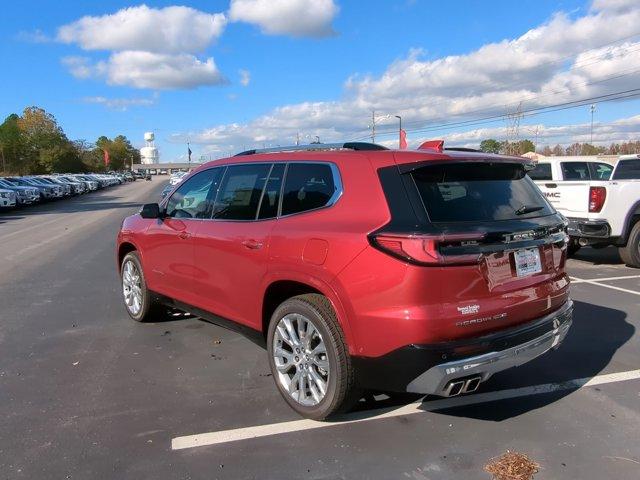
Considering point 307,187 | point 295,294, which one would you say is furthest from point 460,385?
point 307,187

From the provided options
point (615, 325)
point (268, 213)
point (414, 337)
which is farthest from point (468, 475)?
point (615, 325)

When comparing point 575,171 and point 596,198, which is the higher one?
point 575,171

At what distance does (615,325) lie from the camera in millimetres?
5953

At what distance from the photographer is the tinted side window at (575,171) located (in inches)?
465

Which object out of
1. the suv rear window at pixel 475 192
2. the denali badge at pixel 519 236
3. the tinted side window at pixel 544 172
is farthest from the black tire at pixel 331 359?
the tinted side window at pixel 544 172

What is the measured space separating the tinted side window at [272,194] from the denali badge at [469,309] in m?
1.55

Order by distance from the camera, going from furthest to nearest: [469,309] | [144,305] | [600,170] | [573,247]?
[600,170] < [573,247] < [144,305] < [469,309]

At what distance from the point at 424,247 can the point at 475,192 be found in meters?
0.70

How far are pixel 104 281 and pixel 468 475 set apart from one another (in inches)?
278

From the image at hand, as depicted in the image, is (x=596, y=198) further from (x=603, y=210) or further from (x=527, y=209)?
(x=527, y=209)

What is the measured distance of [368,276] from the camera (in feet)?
10.6

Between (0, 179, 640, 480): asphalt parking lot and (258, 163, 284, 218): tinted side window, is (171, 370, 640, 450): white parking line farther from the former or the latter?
(258, 163, 284, 218): tinted side window

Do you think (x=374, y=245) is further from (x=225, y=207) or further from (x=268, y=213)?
(x=225, y=207)

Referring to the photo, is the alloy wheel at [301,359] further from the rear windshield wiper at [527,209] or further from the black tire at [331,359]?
the rear windshield wiper at [527,209]
